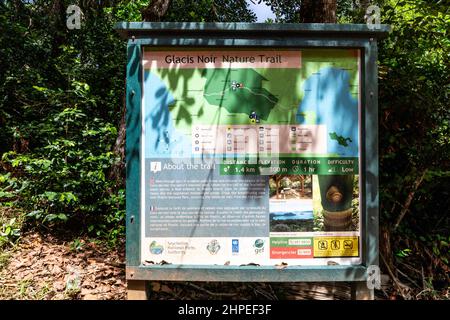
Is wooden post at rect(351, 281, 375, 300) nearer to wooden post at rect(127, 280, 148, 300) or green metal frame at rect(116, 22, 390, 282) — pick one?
green metal frame at rect(116, 22, 390, 282)

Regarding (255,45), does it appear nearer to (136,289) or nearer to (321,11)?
(321,11)

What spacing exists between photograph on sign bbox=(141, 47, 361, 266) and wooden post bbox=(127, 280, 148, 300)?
0.65 feet

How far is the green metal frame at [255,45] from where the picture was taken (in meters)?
2.70

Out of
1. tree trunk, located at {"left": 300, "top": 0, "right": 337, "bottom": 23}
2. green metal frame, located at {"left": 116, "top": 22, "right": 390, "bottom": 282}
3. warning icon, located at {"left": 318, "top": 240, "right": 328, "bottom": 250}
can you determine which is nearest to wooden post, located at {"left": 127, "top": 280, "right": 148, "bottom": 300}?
green metal frame, located at {"left": 116, "top": 22, "right": 390, "bottom": 282}

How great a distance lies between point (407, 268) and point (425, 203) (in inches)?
25.8

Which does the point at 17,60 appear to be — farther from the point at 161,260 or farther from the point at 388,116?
the point at 388,116

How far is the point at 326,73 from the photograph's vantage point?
2.78 metres

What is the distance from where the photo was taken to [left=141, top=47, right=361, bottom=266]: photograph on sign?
108 inches

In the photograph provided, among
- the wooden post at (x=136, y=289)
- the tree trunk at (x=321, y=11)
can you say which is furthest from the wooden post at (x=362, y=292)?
the tree trunk at (x=321, y=11)

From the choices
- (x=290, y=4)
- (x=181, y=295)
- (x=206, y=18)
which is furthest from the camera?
(x=290, y=4)

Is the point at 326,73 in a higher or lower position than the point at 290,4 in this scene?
lower

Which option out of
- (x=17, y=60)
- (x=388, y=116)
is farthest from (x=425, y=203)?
(x=17, y=60)

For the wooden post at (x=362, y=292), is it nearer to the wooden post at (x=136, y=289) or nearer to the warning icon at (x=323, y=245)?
the warning icon at (x=323, y=245)

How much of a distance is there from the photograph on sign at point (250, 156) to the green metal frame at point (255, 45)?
6 cm
